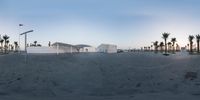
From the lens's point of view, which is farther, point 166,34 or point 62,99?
point 166,34

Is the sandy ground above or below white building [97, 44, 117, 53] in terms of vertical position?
below

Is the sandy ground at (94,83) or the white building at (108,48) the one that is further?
the white building at (108,48)

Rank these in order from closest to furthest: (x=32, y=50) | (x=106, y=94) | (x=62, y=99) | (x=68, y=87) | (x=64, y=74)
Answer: (x=62, y=99) < (x=106, y=94) < (x=68, y=87) < (x=64, y=74) < (x=32, y=50)

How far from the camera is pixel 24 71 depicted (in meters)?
22.8

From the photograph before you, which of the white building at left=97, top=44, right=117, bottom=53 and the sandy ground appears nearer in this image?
the sandy ground

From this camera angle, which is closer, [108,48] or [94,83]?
[94,83]

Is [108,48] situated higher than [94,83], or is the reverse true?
[108,48]

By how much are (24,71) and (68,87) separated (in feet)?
16.2

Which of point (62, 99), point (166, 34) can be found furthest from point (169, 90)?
point (166, 34)

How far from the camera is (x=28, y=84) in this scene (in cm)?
1947

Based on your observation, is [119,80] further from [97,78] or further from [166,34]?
[166,34]

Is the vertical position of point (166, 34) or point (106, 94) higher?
point (166, 34)

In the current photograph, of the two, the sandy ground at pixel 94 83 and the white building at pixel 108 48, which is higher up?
the white building at pixel 108 48

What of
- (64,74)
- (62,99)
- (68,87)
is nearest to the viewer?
(62,99)
